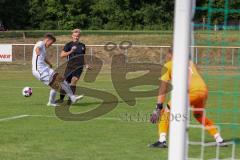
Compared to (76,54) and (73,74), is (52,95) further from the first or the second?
(76,54)

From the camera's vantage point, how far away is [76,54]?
16.5 m

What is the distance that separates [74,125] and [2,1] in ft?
216

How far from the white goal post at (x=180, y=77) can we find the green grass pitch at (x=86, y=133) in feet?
10.8

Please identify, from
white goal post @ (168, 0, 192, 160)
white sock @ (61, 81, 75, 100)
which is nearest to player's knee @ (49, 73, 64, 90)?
white sock @ (61, 81, 75, 100)

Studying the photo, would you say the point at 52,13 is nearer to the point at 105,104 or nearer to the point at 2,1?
the point at 2,1

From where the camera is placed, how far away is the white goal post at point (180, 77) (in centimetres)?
506

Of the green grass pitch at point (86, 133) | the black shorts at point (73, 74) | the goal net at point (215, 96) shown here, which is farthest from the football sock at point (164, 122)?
the black shorts at point (73, 74)

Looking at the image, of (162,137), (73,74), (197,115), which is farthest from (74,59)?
(197,115)

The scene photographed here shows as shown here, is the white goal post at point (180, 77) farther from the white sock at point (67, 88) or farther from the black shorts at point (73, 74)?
the black shorts at point (73, 74)

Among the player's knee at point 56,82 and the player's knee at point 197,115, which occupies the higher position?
the player's knee at point 197,115

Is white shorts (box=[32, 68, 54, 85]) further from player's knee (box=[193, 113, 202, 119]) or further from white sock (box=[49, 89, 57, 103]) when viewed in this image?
player's knee (box=[193, 113, 202, 119])

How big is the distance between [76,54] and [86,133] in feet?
19.1

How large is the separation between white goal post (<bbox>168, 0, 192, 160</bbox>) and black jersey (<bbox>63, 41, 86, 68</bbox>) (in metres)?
11.1

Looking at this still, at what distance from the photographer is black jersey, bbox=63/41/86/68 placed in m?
16.2
